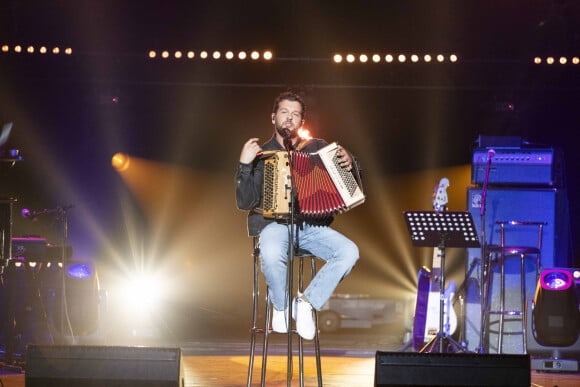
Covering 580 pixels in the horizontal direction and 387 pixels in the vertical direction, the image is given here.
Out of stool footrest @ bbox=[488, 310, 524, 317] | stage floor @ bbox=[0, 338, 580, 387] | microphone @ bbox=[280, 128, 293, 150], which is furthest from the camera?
stool footrest @ bbox=[488, 310, 524, 317]

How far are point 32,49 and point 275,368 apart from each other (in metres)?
5.00

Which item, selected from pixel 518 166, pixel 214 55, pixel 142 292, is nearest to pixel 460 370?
pixel 518 166

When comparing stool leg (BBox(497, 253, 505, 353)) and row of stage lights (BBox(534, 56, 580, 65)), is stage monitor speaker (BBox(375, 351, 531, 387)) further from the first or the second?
row of stage lights (BBox(534, 56, 580, 65))

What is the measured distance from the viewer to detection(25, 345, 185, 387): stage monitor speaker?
423 centimetres

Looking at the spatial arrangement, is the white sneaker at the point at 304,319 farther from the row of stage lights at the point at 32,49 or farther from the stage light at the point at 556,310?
the row of stage lights at the point at 32,49

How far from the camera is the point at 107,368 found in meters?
4.25

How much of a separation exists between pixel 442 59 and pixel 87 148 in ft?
15.7

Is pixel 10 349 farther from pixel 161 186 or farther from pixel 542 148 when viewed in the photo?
pixel 542 148

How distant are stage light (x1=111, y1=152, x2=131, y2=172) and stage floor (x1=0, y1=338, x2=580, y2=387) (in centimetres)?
322

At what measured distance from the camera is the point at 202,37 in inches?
375

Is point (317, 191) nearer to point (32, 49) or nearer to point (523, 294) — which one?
point (523, 294)

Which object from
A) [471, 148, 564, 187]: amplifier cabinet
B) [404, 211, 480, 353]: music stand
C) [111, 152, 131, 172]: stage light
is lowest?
[404, 211, 480, 353]: music stand

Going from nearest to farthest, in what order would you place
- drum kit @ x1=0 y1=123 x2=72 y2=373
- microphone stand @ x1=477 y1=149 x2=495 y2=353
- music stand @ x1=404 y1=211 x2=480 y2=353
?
music stand @ x1=404 y1=211 x2=480 y2=353 → drum kit @ x1=0 y1=123 x2=72 y2=373 → microphone stand @ x1=477 y1=149 x2=495 y2=353

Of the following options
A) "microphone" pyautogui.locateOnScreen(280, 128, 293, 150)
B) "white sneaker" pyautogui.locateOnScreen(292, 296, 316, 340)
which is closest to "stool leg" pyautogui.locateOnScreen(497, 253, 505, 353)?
"white sneaker" pyautogui.locateOnScreen(292, 296, 316, 340)
